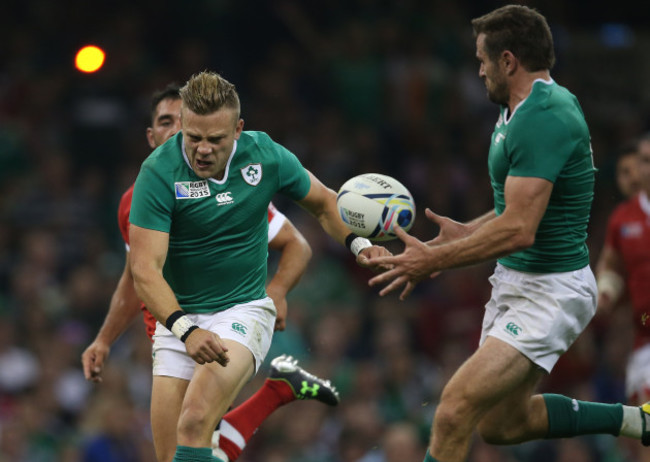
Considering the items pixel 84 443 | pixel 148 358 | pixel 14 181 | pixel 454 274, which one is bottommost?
pixel 84 443

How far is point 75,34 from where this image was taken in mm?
11891

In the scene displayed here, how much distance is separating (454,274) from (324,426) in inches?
92.3

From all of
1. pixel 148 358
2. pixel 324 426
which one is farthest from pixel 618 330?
pixel 148 358

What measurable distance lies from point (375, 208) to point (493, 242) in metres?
0.78

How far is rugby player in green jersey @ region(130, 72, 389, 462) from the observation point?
5305 millimetres

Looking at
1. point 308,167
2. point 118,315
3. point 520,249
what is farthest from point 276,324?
point 308,167

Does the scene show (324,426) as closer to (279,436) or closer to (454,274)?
(279,436)

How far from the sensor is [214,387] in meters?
5.30

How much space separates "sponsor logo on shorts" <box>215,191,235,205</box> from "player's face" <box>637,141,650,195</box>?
3.26 metres

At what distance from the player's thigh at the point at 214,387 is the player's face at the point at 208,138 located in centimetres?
90

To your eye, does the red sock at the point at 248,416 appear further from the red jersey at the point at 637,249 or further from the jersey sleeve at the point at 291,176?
the red jersey at the point at 637,249

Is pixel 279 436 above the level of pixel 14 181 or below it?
below

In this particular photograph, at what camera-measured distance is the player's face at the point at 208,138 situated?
17.7 feet

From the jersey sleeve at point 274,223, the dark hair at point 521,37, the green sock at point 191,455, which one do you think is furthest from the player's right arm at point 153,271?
the dark hair at point 521,37
